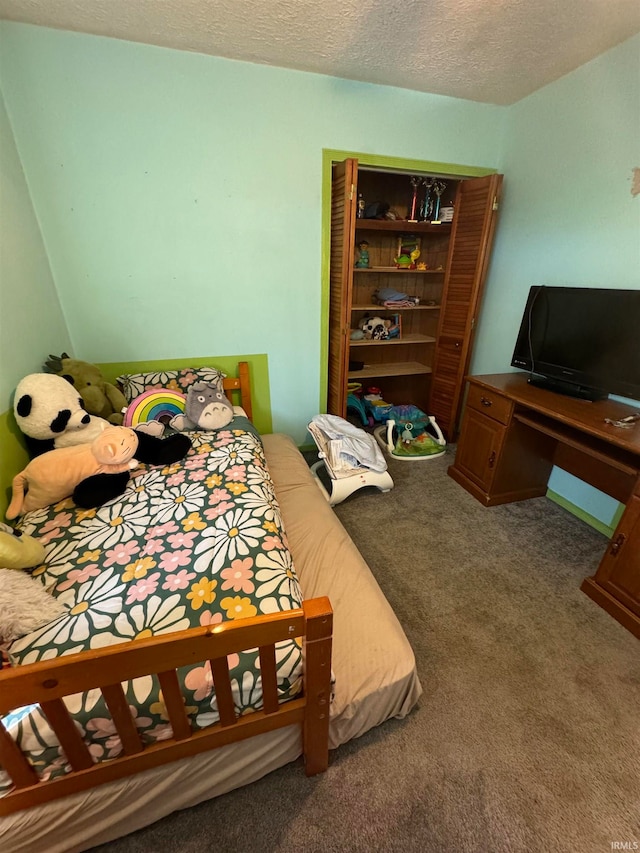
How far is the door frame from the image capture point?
218 cm

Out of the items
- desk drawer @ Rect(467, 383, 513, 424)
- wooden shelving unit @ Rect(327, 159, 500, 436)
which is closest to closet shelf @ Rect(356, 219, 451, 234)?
wooden shelving unit @ Rect(327, 159, 500, 436)

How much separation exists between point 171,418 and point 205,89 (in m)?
1.76

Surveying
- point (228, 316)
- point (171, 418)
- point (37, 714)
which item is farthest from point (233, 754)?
point (228, 316)

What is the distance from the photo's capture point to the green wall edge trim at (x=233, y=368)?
7.27ft

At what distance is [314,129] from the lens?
209cm

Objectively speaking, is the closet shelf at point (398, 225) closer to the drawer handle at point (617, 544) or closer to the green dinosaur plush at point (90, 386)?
the green dinosaur plush at point (90, 386)

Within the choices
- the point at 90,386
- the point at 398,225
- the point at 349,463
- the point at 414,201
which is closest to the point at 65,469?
the point at 90,386

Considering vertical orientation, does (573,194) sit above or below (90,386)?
above

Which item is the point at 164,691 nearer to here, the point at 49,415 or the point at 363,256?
the point at 49,415

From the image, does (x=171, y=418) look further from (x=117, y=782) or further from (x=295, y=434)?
(x=117, y=782)

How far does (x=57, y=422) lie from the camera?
1.50 meters

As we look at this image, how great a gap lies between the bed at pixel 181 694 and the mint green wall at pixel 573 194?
6.03ft

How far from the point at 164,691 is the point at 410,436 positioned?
2.43 meters

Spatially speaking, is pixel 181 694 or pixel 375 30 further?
pixel 375 30
